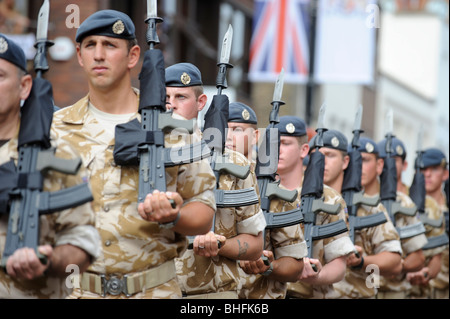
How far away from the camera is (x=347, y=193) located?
11.1 m

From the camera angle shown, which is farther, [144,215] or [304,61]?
[304,61]

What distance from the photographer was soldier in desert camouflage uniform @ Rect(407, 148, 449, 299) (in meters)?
13.5

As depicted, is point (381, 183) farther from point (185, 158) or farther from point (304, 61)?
point (304, 61)

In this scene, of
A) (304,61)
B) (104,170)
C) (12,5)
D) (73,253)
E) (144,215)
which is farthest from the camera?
(304,61)

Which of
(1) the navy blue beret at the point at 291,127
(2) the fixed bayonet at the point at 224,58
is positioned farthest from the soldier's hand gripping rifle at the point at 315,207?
(2) the fixed bayonet at the point at 224,58

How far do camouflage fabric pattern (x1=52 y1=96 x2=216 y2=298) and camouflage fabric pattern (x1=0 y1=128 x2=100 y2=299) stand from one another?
54cm

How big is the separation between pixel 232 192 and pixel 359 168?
343 centimetres

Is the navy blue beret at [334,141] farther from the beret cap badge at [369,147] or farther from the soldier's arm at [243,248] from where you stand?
the soldier's arm at [243,248]

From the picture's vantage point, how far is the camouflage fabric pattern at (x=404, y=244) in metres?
12.3

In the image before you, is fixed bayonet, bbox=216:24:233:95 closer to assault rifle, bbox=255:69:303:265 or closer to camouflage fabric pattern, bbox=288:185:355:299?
assault rifle, bbox=255:69:303:265

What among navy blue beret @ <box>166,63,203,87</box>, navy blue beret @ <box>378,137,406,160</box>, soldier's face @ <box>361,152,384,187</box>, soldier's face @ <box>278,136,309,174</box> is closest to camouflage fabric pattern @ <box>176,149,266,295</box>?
navy blue beret @ <box>166,63,203,87</box>

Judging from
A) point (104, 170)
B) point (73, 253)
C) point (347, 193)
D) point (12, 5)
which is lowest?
point (73, 253)

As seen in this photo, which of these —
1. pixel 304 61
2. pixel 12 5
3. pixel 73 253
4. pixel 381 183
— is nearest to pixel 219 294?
pixel 73 253

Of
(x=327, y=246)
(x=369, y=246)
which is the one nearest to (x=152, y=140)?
(x=327, y=246)
